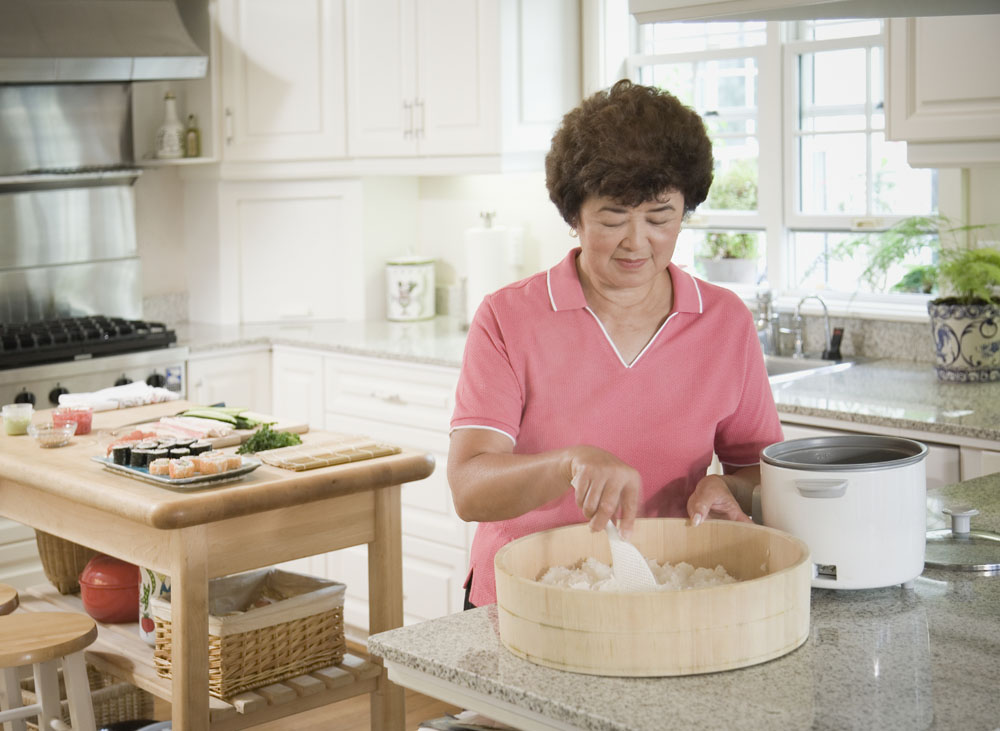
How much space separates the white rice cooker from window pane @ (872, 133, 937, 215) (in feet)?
7.69

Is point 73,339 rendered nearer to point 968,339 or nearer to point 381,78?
point 381,78

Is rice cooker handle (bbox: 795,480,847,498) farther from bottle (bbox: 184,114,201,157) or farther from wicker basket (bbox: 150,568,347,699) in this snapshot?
bottle (bbox: 184,114,201,157)

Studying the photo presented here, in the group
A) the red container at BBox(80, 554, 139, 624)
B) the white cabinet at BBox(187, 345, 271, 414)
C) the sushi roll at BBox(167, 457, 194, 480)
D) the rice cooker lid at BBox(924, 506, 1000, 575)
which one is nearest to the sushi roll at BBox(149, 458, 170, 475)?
the sushi roll at BBox(167, 457, 194, 480)

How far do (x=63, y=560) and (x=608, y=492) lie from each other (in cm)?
210

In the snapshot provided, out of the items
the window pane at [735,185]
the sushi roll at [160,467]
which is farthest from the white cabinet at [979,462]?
A: the sushi roll at [160,467]

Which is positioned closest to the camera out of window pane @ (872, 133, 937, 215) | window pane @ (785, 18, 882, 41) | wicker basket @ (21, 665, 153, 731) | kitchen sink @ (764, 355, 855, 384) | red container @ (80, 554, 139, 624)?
red container @ (80, 554, 139, 624)

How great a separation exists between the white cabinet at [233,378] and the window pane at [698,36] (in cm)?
178

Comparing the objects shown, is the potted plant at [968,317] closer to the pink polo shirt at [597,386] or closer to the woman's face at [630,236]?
the pink polo shirt at [597,386]

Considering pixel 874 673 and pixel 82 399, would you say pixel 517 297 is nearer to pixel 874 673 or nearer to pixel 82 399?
pixel 874 673

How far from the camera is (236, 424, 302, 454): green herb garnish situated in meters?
2.75

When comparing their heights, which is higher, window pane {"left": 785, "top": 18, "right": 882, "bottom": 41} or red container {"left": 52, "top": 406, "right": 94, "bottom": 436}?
window pane {"left": 785, "top": 18, "right": 882, "bottom": 41}

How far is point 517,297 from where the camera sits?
6.17 feet

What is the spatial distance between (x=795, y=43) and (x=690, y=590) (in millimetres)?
3016

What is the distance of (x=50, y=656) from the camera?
2359 mm
